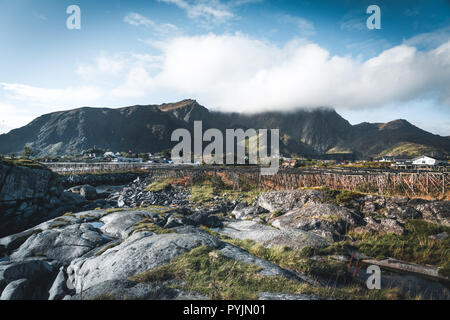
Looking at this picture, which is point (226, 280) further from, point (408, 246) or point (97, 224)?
point (97, 224)

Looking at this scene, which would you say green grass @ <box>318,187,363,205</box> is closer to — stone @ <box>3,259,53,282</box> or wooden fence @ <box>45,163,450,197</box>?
wooden fence @ <box>45,163,450,197</box>

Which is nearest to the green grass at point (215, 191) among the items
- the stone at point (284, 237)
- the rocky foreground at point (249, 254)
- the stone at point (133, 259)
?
the rocky foreground at point (249, 254)

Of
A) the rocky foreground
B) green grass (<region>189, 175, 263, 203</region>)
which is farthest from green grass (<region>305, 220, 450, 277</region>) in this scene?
green grass (<region>189, 175, 263, 203</region>)

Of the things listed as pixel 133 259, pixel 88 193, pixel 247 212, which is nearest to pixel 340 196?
pixel 247 212

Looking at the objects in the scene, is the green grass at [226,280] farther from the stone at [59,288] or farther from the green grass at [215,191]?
the green grass at [215,191]

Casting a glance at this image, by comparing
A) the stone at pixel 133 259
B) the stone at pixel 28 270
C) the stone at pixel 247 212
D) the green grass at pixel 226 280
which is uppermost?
the green grass at pixel 226 280
